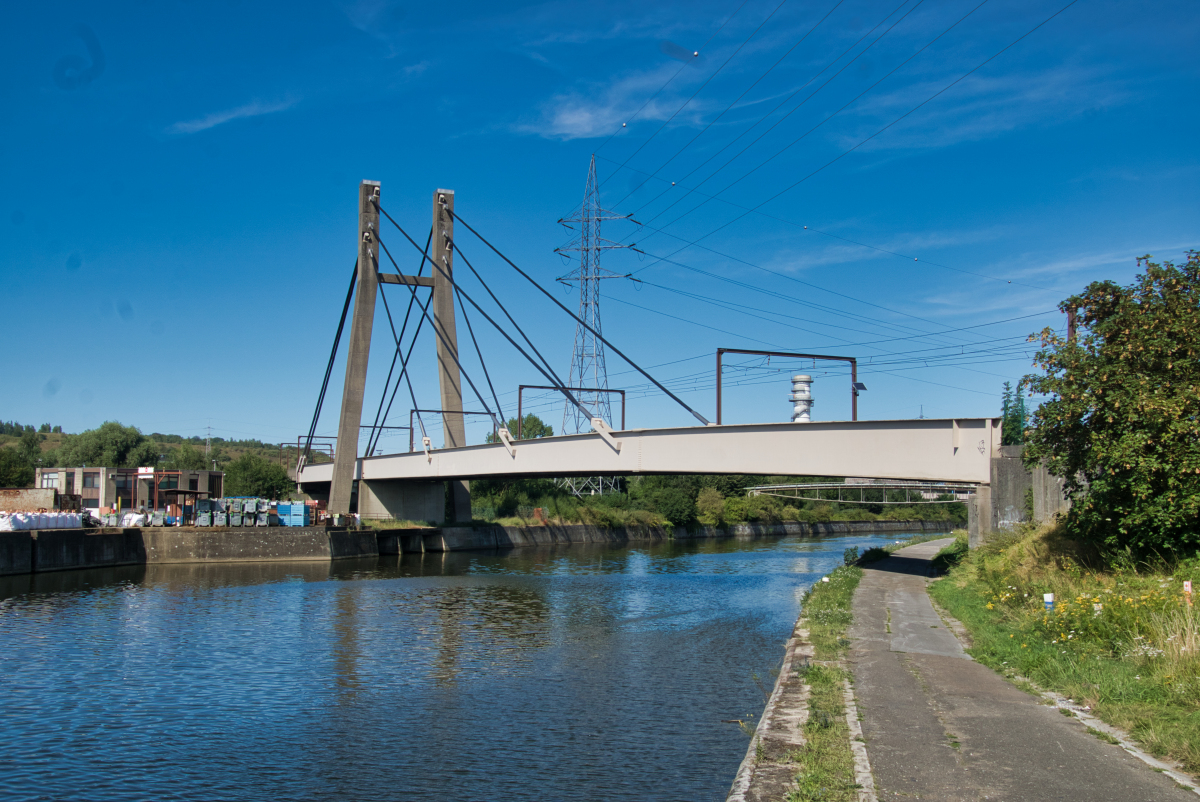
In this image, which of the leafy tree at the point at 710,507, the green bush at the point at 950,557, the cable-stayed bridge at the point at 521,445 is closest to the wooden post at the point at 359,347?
the cable-stayed bridge at the point at 521,445

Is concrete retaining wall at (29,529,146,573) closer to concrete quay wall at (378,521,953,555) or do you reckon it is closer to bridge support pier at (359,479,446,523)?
concrete quay wall at (378,521,953,555)

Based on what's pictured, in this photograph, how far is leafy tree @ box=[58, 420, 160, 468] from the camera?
105m

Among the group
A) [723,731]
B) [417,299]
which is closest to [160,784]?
[723,731]

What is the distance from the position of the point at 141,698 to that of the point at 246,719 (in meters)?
2.76

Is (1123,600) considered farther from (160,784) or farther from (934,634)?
(160,784)

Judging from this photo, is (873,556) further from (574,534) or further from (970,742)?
(574,534)

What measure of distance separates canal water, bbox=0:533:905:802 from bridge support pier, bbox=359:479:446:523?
26161 millimetres

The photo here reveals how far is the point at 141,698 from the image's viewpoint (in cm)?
1490

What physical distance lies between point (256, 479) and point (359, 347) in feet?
136

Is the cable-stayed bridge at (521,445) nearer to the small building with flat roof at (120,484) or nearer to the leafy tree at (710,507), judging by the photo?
the small building with flat roof at (120,484)

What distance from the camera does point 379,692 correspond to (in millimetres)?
15227

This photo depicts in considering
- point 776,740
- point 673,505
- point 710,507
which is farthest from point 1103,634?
point 710,507

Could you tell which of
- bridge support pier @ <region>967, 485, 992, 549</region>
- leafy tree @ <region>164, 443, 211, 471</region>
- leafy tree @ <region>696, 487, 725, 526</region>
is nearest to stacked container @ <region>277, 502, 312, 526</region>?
bridge support pier @ <region>967, 485, 992, 549</region>

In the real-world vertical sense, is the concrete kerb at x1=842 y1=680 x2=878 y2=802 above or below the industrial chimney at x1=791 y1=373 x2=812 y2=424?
below
